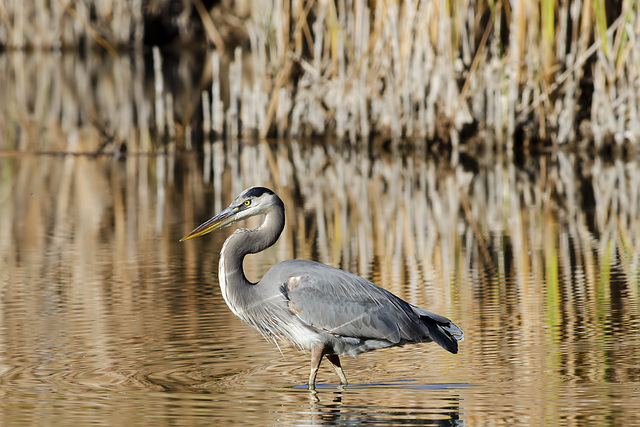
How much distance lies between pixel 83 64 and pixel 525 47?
13.9 m

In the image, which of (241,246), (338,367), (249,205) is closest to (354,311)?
(338,367)

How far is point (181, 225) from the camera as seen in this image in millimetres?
8414

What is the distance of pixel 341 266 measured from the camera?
6816 mm

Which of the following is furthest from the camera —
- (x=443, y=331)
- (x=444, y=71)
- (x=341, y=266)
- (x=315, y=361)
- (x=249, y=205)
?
(x=444, y=71)

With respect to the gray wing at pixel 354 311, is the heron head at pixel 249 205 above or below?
above

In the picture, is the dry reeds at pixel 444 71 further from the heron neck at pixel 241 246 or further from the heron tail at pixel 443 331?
the heron tail at pixel 443 331

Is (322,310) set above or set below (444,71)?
below

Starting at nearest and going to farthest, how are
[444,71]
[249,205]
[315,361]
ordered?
[315,361] → [249,205] → [444,71]

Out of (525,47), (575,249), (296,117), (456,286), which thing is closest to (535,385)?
(456,286)

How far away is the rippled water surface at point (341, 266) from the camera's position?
426 centimetres

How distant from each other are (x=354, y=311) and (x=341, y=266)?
2162mm

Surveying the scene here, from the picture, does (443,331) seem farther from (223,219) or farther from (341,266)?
(341,266)

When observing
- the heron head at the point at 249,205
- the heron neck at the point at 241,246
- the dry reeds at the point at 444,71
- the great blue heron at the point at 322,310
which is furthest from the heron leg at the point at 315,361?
the dry reeds at the point at 444,71

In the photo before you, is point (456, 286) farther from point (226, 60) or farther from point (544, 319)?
point (226, 60)
